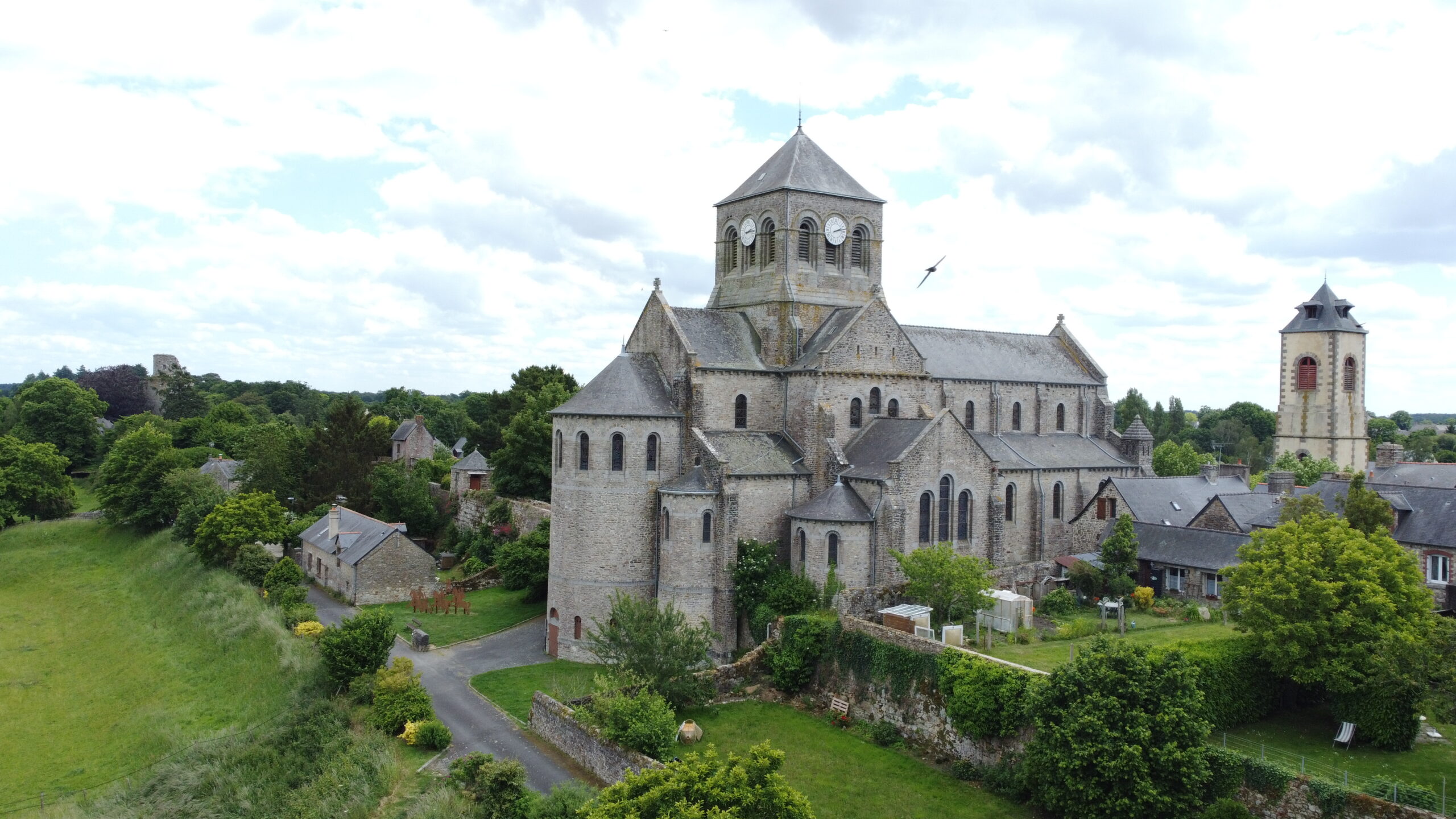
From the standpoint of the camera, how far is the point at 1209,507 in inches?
1715

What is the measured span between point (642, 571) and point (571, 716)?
33.6 ft

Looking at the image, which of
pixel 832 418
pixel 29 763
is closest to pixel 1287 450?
pixel 832 418

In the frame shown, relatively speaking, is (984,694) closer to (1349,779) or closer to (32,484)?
(1349,779)

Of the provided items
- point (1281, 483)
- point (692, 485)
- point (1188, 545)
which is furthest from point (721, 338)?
point (1281, 483)

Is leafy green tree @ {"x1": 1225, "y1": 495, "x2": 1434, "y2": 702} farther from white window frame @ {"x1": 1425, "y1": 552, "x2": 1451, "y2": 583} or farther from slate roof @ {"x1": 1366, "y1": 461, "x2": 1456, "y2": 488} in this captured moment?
slate roof @ {"x1": 1366, "y1": 461, "x2": 1456, "y2": 488}

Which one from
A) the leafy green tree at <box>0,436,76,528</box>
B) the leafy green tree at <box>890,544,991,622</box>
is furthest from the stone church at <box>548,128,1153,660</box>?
the leafy green tree at <box>0,436,76,528</box>

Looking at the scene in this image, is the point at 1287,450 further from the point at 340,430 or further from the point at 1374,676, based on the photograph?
the point at 340,430

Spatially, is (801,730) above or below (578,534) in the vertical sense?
below

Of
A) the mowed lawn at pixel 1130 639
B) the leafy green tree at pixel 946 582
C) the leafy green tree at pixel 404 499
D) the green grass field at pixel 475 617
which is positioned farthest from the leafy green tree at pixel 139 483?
the mowed lawn at pixel 1130 639

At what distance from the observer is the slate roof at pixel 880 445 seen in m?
38.1

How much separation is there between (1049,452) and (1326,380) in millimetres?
29911

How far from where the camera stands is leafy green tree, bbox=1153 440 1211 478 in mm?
72125

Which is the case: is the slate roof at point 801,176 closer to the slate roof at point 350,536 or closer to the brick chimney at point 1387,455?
the slate roof at point 350,536

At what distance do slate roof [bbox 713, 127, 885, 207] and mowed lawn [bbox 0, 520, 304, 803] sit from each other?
2768 centimetres
